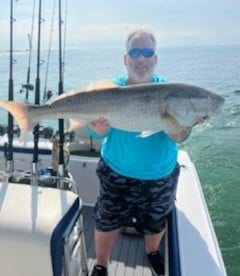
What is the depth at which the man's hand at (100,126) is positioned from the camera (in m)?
2.05

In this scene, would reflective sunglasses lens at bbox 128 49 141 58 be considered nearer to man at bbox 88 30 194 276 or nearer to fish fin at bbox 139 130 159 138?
man at bbox 88 30 194 276

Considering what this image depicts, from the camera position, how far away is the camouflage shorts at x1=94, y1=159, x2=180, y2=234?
2.14m

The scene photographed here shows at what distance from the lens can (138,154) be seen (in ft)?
6.88

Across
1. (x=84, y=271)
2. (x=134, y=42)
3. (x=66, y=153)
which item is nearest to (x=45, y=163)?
(x=66, y=153)

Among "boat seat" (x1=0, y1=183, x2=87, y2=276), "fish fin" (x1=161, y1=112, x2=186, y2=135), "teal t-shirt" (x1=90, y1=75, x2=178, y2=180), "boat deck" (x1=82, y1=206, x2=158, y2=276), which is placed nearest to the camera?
"boat seat" (x1=0, y1=183, x2=87, y2=276)

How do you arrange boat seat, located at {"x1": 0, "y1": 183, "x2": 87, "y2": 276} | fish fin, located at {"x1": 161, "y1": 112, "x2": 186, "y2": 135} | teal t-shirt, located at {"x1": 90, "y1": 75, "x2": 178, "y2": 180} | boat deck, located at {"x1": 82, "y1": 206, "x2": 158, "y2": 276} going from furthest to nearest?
1. boat deck, located at {"x1": 82, "y1": 206, "x2": 158, "y2": 276}
2. teal t-shirt, located at {"x1": 90, "y1": 75, "x2": 178, "y2": 180}
3. fish fin, located at {"x1": 161, "y1": 112, "x2": 186, "y2": 135}
4. boat seat, located at {"x1": 0, "y1": 183, "x2": 87, "y2": 276}

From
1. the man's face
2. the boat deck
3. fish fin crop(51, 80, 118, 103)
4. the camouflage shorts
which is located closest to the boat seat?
the camouflage shorts

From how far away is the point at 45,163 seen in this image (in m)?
3.65

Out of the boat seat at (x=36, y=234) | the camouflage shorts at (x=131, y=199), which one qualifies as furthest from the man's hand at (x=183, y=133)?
the boat seat at (x=36, y=234)

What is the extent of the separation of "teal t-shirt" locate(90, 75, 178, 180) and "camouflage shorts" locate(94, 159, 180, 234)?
4 cm

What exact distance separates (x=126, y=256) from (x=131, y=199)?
0.84 metres

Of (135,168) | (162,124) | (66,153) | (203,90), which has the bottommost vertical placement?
(66,153)

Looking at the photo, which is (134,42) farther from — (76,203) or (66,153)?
(66,153)

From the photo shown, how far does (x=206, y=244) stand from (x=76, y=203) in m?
0.87
